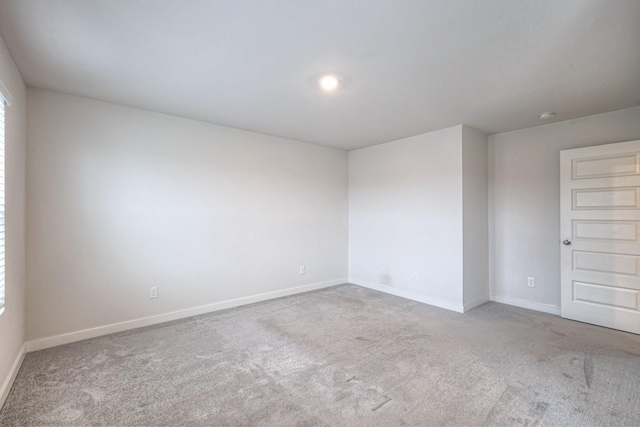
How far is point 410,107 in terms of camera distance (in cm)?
319

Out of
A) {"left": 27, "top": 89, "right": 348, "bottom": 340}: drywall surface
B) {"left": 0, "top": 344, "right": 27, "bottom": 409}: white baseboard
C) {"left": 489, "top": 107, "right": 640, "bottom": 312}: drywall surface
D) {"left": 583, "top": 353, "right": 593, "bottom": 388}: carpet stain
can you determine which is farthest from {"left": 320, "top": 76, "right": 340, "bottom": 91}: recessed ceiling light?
{"left": 0, "top": 344, "right": 27, "bottom": 409}: white baseboard

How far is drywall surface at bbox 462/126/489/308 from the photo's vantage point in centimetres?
384

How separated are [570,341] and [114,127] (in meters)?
5.10

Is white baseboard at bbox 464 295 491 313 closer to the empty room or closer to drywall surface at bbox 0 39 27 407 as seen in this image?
the empty room

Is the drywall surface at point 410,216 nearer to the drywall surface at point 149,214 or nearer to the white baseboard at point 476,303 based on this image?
the white baseboard at point 476,303

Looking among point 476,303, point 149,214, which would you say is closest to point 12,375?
point 149,214

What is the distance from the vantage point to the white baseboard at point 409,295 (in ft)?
12.6

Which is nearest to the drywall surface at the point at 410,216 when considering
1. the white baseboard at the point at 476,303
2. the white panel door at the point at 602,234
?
the white baseboard at the point at 476,303

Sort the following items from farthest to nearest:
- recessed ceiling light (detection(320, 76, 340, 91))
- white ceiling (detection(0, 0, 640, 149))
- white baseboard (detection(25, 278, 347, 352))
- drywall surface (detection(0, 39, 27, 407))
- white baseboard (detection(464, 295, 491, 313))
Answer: white baseboard (detection(464, 295, 491, 313))
white baseboard (detection(25, 278, 347, 352))
recessed ceiling light (detection(320, 76, 340, 91))
drywall surface (detection(0, 39, 27, 407))
white ceiling (detection(0, 0, 640, 149))

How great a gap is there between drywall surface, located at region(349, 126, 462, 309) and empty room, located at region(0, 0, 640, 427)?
0.03 metres

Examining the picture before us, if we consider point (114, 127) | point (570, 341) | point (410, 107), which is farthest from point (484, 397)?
point (114, 127)

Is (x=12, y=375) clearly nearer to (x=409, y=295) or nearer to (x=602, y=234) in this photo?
(x=409, y=295)

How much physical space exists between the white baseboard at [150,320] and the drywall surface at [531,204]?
2908mm

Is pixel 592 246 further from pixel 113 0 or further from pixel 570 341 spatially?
pixel 113 0
